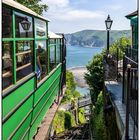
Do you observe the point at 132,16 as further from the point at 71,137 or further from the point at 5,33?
the point at 5,33

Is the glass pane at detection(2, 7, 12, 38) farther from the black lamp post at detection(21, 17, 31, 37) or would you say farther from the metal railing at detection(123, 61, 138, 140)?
the metal railing at detection(123, 61, 138, 140)

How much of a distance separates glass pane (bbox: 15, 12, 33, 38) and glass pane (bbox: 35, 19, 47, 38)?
66 cm

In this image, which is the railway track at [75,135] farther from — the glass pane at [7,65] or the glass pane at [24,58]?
the glass pane at [7,65]

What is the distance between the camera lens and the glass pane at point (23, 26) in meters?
6.05

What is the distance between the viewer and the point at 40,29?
854cm

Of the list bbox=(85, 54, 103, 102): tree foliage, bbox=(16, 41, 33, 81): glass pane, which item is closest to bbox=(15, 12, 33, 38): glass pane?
bbox=(16, 41, 33, 81): glass pane

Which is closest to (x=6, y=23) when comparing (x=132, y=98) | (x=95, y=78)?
(x=132, y=98)

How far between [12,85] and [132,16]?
12.2 m

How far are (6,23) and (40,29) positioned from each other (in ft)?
10.5

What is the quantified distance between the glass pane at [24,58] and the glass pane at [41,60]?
81cm

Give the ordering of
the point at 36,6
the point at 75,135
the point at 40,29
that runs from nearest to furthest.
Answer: the point at 40,29 < the point at 36,6 < the point at 75,135

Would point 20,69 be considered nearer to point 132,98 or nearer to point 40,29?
point 132,98

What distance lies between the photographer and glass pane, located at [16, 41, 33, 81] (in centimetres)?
622

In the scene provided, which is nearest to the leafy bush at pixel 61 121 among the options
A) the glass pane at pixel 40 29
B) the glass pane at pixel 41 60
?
the glass pane at pixel 41 60
